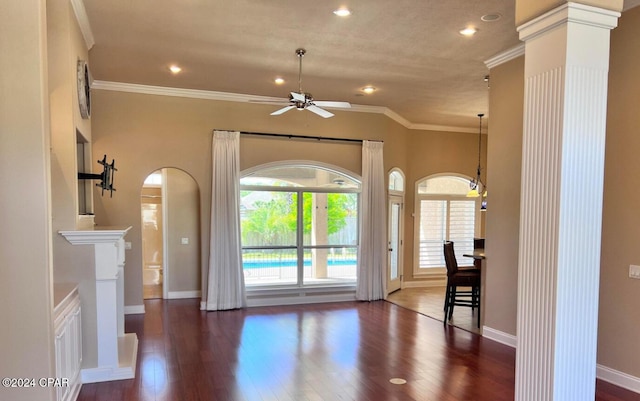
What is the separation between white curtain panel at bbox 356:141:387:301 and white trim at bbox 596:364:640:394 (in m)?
3.96

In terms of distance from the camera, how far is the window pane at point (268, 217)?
7277mm

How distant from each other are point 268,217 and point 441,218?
166 inches

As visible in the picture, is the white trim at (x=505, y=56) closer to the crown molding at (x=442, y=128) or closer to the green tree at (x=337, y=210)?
the green tree at (x=337, y=210)

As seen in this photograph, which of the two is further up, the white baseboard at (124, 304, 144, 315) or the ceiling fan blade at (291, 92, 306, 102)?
the ceiling fan blade at (291, 92, 306, 102)

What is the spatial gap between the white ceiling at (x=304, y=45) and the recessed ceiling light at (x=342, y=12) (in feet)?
0.18

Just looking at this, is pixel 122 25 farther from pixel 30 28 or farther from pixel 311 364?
pixel 311 364

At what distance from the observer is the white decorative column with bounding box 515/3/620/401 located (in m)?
2.27

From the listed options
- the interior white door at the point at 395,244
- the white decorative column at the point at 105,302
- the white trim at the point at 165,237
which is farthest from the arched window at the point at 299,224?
the white decorative column at the point at 105,302

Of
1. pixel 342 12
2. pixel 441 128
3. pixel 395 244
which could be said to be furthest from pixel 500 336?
pixel 441 128

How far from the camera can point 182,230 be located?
26.1ft

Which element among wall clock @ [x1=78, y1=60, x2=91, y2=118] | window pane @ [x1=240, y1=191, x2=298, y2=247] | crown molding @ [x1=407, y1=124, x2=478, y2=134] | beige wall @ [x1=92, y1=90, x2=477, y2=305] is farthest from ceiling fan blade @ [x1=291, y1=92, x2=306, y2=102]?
crown molding @ [x1=407, y1=124, x2=478, y2=134]

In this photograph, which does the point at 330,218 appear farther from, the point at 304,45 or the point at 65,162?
the point at 65,162

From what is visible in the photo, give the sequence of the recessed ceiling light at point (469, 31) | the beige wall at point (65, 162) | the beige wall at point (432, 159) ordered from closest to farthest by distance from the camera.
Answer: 1. the beige wall at point (65, 162)
2. the recessed ceiling light at point (469, 31)
3. the beige wall at point (432, 159)

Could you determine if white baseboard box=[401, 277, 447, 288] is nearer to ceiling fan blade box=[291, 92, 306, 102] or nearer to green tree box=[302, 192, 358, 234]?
green tree box=[302, 192, 358, 234]
